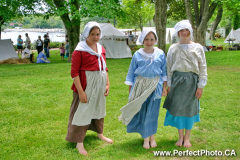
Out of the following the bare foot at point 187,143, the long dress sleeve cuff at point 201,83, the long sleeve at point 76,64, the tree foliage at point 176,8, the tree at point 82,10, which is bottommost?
the bare foot at point 187,143

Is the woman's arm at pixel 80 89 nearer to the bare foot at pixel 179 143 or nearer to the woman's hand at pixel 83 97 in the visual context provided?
the woman's hand at pixel 83 97

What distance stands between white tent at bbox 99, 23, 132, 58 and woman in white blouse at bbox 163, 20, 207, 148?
12721 millimetres

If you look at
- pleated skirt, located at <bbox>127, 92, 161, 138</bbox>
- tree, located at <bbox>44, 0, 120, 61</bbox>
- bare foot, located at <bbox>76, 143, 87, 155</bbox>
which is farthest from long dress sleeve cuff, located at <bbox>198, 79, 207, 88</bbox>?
tree, located at <bbox>44, 0, 120, 61</bbox>

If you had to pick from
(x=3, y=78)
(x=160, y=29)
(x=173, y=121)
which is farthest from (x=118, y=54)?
(x=173, y=121)

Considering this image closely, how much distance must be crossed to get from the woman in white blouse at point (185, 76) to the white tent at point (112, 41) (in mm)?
12721

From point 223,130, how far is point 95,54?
8.60 ft

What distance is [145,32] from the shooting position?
3.06m

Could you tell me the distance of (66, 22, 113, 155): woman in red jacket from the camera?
9.85 ft

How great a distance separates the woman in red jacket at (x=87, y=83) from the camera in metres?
3.00

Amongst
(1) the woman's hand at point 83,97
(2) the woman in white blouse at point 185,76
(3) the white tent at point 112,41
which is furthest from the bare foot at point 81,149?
(3) the white tent at point 112,41

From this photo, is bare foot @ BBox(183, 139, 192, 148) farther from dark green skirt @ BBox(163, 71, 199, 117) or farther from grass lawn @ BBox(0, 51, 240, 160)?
dark green skirt @ BBox(163, 71, 199, 117)

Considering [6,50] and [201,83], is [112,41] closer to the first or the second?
[6,50]

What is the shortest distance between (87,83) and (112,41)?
13.2 m

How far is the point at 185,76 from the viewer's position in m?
3.06
